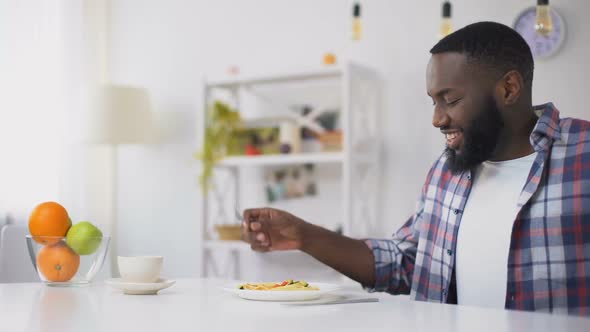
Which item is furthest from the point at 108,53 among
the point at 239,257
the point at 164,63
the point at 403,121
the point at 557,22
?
the point at 557,22

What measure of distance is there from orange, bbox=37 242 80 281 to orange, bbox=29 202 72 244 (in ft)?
0.07

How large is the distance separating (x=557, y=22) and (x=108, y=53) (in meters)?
2.74

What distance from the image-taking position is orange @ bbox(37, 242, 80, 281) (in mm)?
1543

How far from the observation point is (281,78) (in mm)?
3602

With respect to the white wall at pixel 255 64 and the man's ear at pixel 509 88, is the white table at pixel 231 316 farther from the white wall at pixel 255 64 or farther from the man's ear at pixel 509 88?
the white wall at pixel 255 64

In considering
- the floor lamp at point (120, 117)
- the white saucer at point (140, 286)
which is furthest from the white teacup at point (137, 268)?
the floor lamp at point (120, 117)

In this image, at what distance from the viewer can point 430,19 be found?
139 inches

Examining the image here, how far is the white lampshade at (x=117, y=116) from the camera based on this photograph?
13.4 feet

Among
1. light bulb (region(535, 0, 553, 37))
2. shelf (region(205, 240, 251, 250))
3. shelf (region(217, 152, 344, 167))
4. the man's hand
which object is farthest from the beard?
shelf (region(205, 240, 251, 250))

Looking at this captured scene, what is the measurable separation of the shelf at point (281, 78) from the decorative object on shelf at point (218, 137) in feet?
0.36

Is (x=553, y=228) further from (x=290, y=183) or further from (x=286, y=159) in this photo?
(x=290, y=183)

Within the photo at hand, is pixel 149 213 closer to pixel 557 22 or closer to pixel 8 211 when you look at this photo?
pixel 8 211

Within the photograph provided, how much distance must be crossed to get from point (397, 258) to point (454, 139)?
35 centimetres

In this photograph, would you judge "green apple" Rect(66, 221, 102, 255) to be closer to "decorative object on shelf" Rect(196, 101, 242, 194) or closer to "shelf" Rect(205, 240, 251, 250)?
"shelf" Rect(205, 240, 251, 250)
